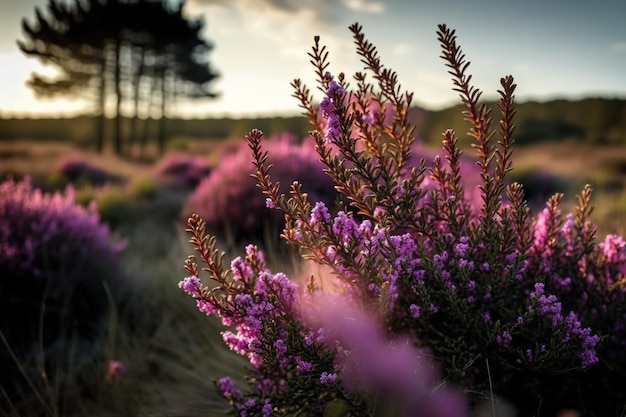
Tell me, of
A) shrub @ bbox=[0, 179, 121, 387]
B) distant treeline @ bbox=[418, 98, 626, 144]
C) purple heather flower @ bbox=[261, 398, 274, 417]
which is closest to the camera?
purple heather flower @ bbox=[261, 398, 274, 417]

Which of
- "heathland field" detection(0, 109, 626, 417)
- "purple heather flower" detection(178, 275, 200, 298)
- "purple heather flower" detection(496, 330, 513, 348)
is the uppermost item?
"purple heather flower" detection(178, 275, 200, 298)

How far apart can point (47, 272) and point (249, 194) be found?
2.79 m

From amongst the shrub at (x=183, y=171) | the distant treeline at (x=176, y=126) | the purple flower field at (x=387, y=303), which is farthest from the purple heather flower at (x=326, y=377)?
the distant treeline at (x=176, y=126)

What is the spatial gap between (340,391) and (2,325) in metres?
3.09

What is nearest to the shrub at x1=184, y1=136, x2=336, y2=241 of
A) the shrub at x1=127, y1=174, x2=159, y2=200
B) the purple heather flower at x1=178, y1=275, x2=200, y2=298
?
the purple heather flower at x1=178, y1=275, x2=200, y2=298

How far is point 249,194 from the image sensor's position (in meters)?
6.33

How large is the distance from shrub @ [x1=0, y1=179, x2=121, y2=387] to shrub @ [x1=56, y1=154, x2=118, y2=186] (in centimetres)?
1119

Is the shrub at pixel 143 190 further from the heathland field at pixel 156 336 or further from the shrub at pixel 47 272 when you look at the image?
the shrub at pixel 47 272

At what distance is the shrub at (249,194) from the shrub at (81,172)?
31.6ft

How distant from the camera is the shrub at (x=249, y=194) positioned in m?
6.19

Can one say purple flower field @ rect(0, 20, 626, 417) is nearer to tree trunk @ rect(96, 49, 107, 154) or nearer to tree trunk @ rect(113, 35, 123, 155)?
tree trunk @ rect(113, 35, 123, 155)

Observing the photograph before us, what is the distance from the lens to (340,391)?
179 centimetres

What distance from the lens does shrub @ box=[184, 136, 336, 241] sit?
244 inches

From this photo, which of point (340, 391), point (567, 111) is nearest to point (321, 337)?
point (340, 391)
